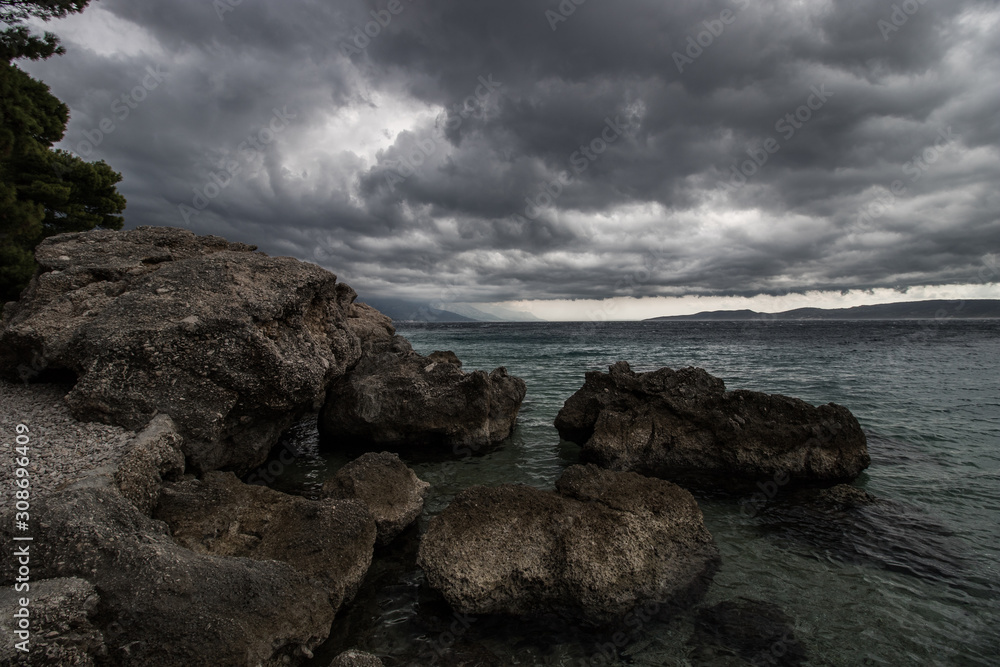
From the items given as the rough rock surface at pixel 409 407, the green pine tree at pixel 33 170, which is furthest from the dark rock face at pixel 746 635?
the green pine tree at pixel 33 170

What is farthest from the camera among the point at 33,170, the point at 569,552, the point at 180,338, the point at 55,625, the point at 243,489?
the point at 33,170

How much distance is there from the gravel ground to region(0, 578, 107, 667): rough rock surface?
5.11 feet

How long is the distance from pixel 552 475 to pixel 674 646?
21.0ft

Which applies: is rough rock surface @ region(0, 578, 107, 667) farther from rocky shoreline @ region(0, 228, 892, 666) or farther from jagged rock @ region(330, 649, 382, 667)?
jagged rock @ region(330, 649, 382, 667)

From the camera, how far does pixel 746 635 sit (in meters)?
6.46

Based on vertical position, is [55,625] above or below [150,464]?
below

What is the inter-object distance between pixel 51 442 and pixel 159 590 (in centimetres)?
391

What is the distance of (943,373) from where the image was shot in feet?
109

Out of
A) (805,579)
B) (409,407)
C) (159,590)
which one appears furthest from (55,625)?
(805,579)

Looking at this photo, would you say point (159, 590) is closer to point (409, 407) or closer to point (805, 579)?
point (409, 407)

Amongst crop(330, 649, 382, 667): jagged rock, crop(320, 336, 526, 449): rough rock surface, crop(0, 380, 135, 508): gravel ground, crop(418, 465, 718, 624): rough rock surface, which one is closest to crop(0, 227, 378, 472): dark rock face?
crop(0, 380, 135, 508): gravel ground

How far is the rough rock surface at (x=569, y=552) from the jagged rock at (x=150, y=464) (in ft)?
13.3

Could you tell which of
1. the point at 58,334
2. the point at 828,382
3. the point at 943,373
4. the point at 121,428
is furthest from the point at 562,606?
the point at 943,373

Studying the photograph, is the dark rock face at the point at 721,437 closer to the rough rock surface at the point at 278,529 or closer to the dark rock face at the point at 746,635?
the dark rock face at the point at 746,635
